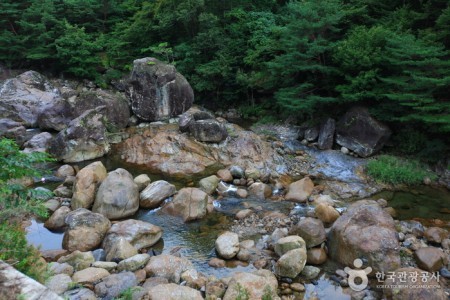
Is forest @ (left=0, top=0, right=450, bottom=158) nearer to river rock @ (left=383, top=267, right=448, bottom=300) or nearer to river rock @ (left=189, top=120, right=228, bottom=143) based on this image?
river rock @ (left=189, top=120, right=228, bottom=143)

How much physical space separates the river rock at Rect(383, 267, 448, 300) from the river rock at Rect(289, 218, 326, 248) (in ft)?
5.87

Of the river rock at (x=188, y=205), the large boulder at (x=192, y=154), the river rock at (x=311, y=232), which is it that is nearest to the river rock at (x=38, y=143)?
the large boulder at (x=192, y=154)

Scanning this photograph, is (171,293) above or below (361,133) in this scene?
below

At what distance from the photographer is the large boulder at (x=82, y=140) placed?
14.5 m

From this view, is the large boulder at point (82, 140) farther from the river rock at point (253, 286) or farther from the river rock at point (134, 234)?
the river rock at point (253, 286)

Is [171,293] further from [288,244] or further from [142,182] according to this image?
[142,182]

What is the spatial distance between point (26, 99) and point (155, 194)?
12264 millimetres

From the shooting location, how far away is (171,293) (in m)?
6.72

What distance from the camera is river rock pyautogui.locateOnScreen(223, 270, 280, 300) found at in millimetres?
6984

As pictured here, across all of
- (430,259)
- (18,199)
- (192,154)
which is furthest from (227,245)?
(192,154)

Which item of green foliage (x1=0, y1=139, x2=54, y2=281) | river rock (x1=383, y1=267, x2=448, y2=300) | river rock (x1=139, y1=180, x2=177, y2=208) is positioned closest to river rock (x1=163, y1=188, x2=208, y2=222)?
river rock (x1=139, y1=180, x2=177, y2=208)

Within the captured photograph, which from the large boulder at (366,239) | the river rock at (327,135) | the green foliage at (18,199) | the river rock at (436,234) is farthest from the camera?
the river rock at (327,135)

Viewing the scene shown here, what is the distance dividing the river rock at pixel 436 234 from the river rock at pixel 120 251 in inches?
304

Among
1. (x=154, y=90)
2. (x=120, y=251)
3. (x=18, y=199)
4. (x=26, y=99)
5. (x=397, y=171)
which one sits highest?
(x=18, y=199)
